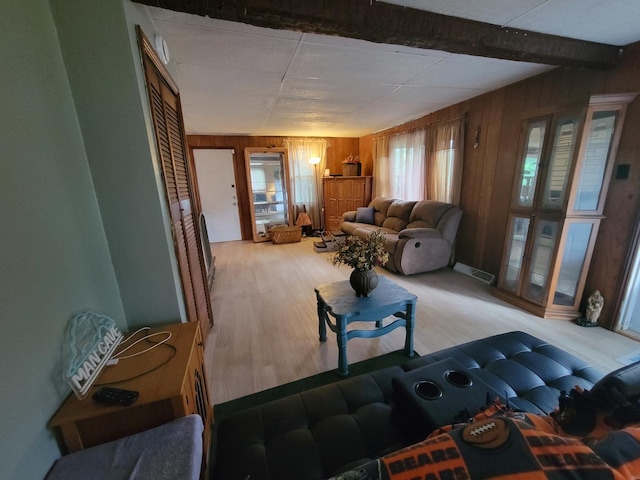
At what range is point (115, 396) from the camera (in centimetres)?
89

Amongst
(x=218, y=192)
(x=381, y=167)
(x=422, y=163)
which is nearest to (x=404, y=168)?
(x=422, y=163)

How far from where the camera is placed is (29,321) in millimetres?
781

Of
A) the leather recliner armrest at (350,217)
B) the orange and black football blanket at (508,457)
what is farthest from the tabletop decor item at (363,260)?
the leather recliner armrest at (350,217)

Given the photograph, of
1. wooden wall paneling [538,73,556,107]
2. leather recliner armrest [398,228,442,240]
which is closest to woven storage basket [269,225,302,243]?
leather recliner armrest [398,228,442,240]

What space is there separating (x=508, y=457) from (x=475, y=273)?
10.8 feet

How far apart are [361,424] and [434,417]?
0.29 meters

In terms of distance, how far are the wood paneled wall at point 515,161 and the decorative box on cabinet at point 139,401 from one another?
10.4 feet

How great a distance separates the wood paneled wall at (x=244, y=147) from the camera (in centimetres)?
516

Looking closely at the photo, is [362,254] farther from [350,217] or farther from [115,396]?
[350,217]

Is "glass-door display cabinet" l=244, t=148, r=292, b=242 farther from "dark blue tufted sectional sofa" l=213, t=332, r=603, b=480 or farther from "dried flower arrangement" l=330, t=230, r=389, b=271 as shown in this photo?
"dark blue tufted sectional sofa" l=213, t=332, r=603, b=480

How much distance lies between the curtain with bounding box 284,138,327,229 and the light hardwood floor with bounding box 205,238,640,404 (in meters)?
2.70

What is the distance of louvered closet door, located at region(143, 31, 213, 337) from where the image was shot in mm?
1421

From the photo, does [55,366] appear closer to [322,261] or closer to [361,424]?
[361,424]

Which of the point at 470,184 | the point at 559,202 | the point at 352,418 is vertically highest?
the point at 470,184
